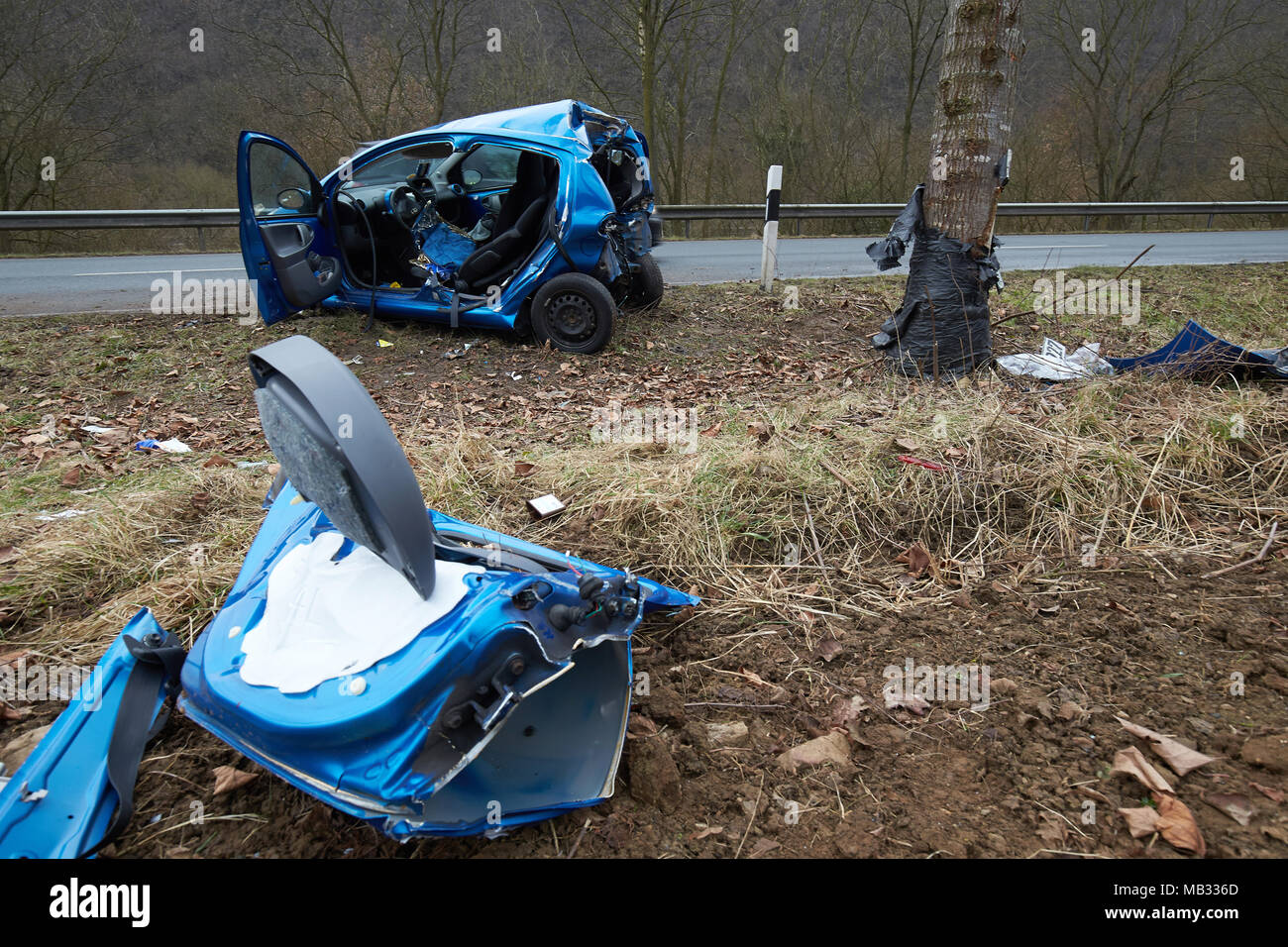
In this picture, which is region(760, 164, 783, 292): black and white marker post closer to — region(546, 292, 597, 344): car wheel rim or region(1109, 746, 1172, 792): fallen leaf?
region(546, 292, 597, 344): car wheel rim

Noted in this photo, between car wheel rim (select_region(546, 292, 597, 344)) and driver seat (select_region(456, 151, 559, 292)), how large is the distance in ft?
1.77

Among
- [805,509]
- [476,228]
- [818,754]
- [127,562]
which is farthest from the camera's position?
[476,228]

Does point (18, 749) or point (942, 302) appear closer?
point (18, 749)

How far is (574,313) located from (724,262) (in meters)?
6.44

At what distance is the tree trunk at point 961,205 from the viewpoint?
17.1 feet

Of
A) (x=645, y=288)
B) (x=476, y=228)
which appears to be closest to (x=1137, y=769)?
(x=476, y=228)

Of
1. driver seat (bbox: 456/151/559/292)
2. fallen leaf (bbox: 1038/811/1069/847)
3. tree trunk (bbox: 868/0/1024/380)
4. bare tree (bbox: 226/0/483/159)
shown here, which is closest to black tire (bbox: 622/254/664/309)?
driver seat (bbox: 456/151/559/292)

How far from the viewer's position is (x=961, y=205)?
5.43 m

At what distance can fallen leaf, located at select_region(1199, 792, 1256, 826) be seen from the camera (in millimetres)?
1885

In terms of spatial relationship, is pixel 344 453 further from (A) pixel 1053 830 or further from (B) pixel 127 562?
(B) pixel 127 562

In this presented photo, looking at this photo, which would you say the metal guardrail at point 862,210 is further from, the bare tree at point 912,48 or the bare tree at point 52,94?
the bare tree at point 52,94

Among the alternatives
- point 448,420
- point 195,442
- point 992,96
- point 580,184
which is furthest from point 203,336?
point 992,96

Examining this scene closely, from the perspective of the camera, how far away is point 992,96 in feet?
17.3

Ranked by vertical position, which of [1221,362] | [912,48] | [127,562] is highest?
[912,48]
